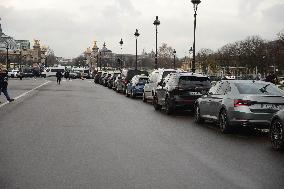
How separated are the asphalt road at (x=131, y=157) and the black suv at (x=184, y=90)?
3612 mm

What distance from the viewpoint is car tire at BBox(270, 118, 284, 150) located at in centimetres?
1016

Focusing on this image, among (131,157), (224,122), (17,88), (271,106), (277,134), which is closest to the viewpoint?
(131,157)

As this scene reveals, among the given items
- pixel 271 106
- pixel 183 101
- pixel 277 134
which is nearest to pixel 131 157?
pixel 277 134

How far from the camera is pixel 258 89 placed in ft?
43.0

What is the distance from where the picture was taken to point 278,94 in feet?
42.1

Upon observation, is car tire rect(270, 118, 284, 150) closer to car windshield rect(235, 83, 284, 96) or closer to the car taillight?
the car taillight

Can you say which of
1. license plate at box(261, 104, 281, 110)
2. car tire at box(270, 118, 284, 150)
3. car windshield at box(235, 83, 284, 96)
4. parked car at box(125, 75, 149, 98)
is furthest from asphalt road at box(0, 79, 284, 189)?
parked car at box(125, 75, 149, 98)

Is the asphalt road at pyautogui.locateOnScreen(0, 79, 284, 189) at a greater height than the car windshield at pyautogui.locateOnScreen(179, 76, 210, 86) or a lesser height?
lesser

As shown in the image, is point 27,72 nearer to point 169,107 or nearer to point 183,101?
point 169,107

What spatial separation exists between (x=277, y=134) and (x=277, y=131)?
0.28ft

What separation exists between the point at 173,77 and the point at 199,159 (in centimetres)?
1101

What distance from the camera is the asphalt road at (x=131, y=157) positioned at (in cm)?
707

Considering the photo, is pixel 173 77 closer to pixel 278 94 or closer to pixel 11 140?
pixel 278 94

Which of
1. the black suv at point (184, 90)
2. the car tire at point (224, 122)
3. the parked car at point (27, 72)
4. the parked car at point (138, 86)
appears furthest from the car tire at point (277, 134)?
the parked car at point (27, 72)
